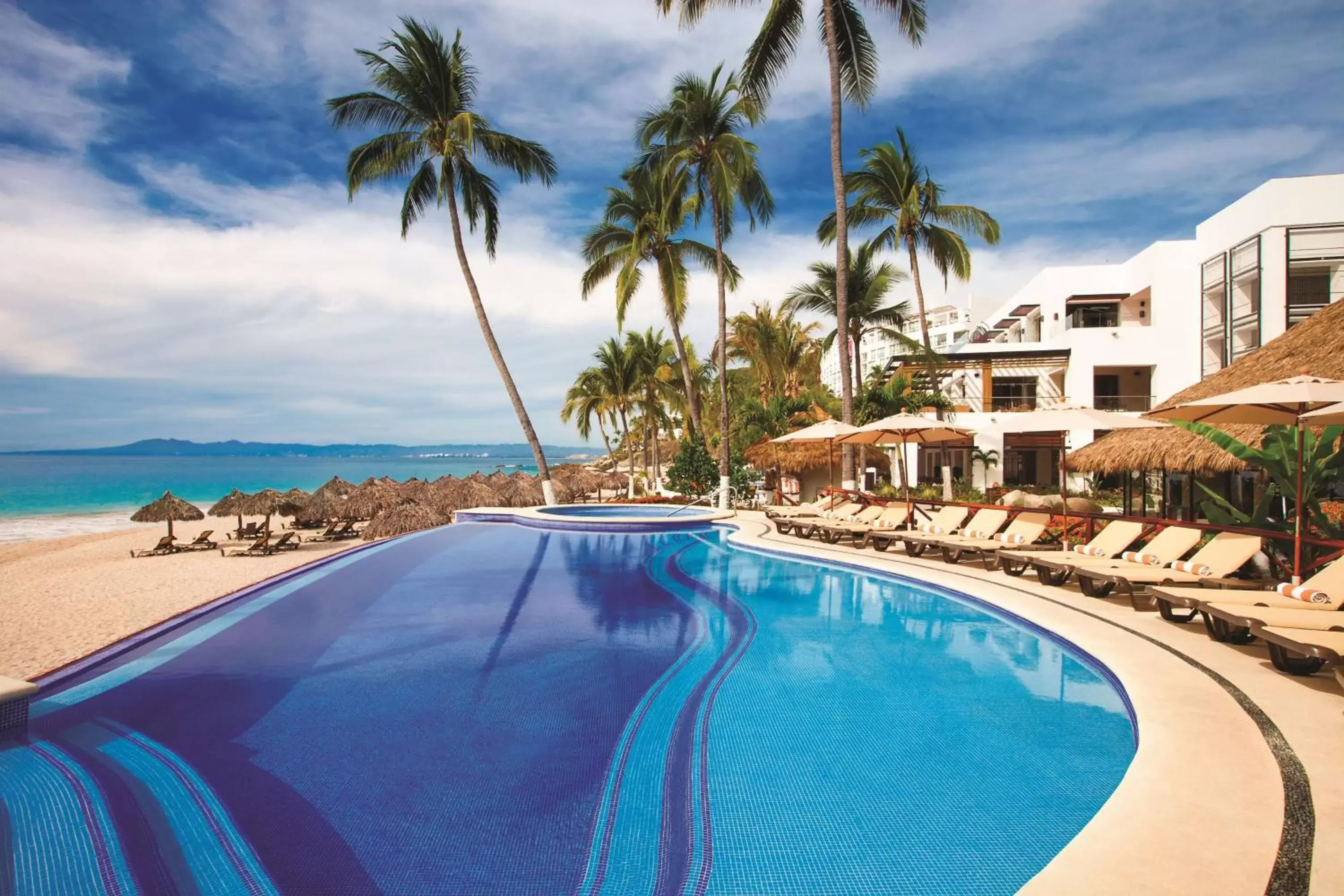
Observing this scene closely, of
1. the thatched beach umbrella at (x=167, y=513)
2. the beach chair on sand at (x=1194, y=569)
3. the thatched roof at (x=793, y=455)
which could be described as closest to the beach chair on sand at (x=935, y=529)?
the beach chair on sand at (x=1194, y=569)

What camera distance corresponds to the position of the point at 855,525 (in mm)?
12609

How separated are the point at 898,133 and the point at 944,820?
2232 cm

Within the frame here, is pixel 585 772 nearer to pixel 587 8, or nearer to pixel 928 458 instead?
pixel 587 8

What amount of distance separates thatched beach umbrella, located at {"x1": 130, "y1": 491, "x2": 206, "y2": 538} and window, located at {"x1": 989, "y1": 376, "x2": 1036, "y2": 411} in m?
27.6

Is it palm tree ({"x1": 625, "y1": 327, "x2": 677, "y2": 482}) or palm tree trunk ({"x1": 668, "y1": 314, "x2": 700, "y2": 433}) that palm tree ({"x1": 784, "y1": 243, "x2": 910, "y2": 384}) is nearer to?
palm tree trunk ({"x1": 668, "y1": 314, "x2": 700, "y2": 433})

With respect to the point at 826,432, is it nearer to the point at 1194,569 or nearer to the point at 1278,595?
the point at 1194,569

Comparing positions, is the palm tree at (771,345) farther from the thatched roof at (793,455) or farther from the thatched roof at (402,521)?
the thatched roof at (402,521)

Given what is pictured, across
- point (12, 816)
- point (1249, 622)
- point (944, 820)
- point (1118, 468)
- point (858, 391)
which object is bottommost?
point (12, 816)

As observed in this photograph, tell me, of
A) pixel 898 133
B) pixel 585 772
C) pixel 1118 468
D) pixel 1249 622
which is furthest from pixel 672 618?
pixel 898 133

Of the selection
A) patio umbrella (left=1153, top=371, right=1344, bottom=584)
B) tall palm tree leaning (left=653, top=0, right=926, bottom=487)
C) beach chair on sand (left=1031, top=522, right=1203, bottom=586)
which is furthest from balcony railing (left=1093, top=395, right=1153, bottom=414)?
patio umbrella (left=1153, top=371, right=1344, bottom=584)

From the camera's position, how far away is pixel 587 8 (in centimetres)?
1399

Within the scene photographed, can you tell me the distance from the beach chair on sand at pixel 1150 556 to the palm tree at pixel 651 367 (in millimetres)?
24846

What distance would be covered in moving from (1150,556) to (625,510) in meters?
15.3

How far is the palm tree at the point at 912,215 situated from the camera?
20.8 meters
